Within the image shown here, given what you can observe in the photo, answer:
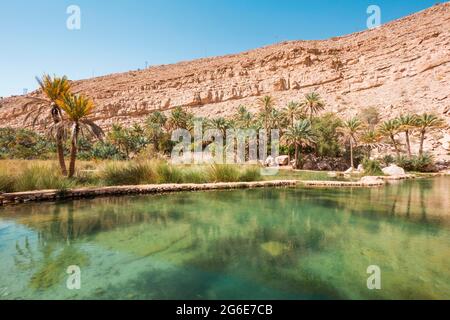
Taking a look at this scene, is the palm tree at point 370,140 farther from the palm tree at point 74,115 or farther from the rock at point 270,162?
the palm tree at point 74,115

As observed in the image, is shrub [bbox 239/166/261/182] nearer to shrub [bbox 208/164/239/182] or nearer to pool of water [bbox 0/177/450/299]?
shrub [bbox 208/164/239/182]

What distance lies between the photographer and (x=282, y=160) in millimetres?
29750

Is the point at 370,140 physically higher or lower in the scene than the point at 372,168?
higher

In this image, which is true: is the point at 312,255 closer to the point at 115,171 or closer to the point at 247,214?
the point at 247,214

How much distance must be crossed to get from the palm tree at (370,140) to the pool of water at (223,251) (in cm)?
2268

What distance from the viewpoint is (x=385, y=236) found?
6062 mm

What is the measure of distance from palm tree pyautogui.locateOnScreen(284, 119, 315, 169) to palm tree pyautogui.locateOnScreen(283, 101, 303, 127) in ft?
15.9

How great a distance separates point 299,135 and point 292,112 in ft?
20.1

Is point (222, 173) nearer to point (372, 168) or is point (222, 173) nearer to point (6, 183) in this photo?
point (6, 183)

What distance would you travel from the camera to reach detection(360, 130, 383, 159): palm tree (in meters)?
29.7
